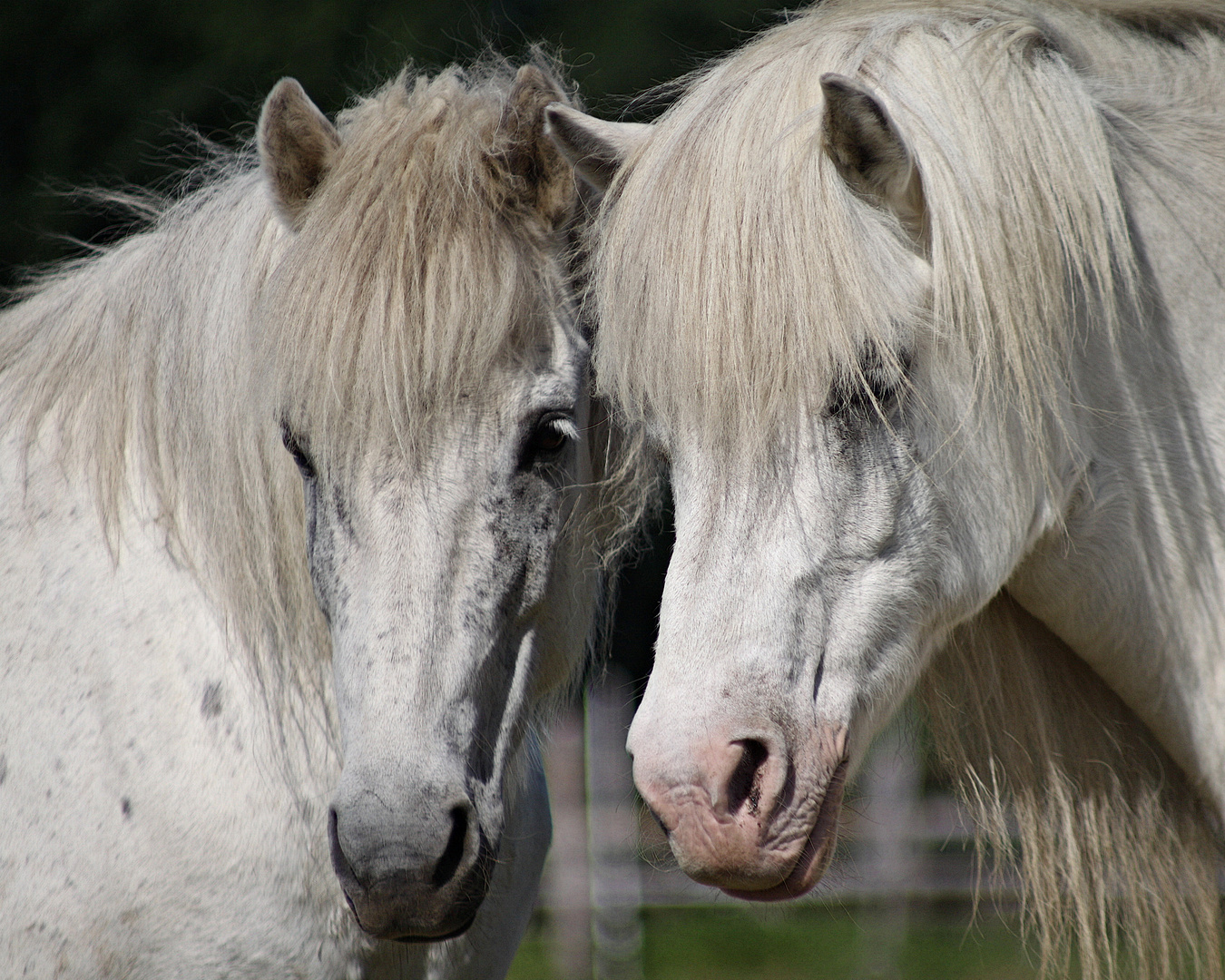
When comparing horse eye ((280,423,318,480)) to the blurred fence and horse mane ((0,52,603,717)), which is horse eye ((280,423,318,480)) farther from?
the blurred fence

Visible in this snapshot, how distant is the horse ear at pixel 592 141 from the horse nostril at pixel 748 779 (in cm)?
96

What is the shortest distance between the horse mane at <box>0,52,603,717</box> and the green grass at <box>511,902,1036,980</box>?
167 inches

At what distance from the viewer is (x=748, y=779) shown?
1.29 m

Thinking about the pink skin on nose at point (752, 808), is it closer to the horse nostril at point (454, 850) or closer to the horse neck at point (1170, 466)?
the horse nostril at point (454, 850)

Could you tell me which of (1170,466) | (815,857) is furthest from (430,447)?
(1170,466)

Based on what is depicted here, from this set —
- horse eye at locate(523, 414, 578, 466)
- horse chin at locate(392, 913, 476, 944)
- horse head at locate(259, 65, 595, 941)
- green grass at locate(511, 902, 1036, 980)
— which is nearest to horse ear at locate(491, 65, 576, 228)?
horse head at locate(259, 65, 595, 941)

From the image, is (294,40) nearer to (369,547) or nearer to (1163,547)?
(369,547)

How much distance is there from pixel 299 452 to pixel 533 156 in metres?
0.65

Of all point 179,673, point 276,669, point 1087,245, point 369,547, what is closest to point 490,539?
point 369,547

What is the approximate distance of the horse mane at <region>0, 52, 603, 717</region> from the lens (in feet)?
5.41

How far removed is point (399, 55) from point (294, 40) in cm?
82

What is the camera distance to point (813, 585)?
4.38ft

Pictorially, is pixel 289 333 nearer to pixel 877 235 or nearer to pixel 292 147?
pixel 292 147

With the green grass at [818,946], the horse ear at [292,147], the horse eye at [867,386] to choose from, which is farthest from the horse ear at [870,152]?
the green grass at [818,946]
